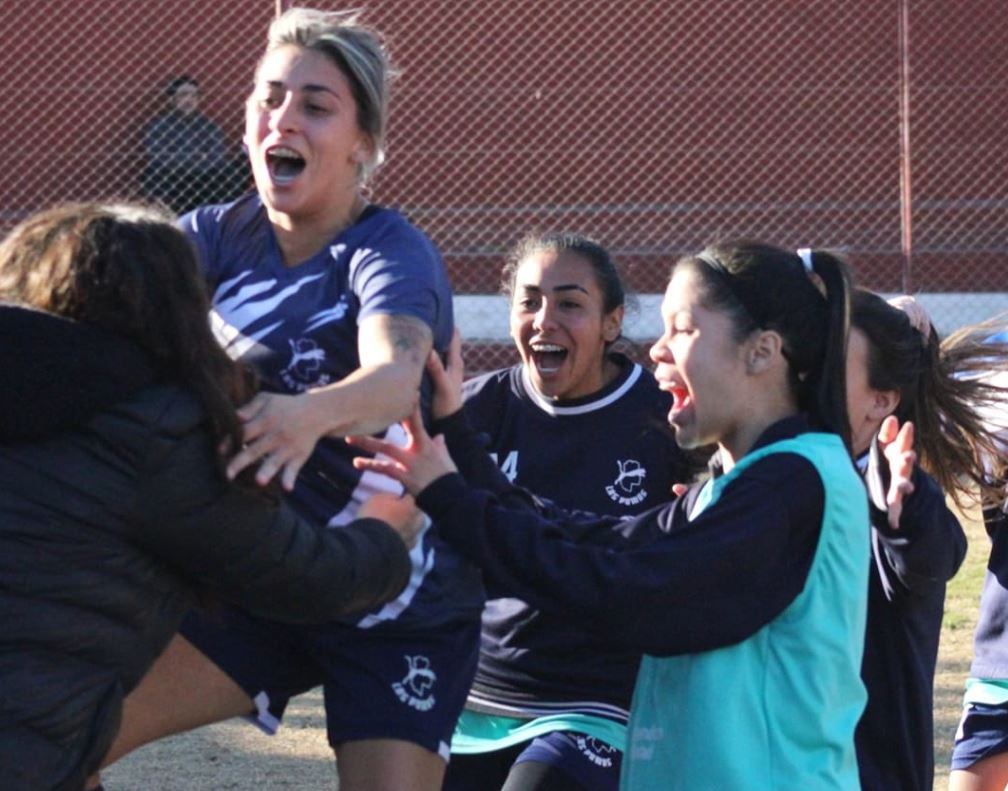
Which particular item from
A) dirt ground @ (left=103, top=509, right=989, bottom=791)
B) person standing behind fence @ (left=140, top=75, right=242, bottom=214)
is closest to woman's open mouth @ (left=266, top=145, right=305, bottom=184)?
dirt ground @ (left=103, top=509, right=989, bottom=791)

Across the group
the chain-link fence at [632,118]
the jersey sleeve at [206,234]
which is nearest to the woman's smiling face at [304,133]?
the jersey sleeve at [206,234]

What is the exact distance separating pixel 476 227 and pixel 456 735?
9.91 metres

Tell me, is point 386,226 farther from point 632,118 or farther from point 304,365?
point 632,118

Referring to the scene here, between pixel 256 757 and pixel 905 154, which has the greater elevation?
pixel 905 154

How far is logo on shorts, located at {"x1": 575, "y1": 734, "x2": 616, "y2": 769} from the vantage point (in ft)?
11.0

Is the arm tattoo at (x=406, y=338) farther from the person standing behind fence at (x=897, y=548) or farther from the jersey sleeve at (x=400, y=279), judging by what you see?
the person standing behind fence at (x=897, y=548)

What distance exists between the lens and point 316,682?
3.08 meters

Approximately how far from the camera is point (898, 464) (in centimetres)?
295

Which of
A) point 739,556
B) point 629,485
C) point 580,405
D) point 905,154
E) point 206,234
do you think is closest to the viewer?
point 739,556

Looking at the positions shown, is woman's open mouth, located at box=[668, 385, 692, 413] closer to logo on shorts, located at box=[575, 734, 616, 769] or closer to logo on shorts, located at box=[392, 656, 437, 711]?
logo on shorts, located at box=[392, 656, 437, 711]

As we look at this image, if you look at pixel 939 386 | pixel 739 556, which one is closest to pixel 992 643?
pixel 939 386

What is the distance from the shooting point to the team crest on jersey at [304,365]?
2818mm

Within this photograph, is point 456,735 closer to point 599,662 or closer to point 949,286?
point 599,662

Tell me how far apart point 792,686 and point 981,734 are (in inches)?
64.6
